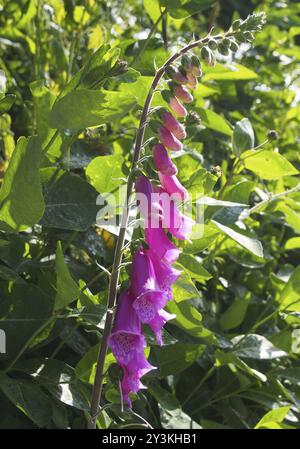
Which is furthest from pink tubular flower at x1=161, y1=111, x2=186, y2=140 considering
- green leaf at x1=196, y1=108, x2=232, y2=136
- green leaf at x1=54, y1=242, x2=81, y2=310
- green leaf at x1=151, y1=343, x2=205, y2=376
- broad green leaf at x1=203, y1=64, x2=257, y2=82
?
broad green leaf at x1=203, y1=64, x2=257, y2=82

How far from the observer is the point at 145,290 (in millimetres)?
976

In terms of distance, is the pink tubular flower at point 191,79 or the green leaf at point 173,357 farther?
the green leaf at point 173,357

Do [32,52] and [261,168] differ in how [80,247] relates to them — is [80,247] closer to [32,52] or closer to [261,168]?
[261,168]

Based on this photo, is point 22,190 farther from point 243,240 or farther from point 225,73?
point 225,73

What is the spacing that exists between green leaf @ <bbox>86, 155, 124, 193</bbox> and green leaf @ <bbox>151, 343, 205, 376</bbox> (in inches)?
12.3

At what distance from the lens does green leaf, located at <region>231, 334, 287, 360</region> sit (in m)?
1.39

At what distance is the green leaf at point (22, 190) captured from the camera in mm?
969

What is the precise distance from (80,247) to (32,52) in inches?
24.6

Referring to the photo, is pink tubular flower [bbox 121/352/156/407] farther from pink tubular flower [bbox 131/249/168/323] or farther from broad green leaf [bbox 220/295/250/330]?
broad green leaf [bbox 220/295/250/330]

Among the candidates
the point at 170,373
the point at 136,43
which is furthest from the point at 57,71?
the point at 170,373

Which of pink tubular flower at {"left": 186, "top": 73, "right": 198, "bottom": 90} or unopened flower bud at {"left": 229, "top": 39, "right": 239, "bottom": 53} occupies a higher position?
unopened flower bud at {"left": 229, "top": 39, "right": 239, "bottom": 53}

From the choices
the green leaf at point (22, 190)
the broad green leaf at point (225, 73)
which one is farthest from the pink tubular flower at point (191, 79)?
the broad green leaf at point (225, 73)

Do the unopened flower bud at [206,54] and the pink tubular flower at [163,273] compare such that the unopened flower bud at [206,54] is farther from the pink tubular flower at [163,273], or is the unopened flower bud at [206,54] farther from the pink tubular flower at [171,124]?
the pink tubular flower at [163,273]

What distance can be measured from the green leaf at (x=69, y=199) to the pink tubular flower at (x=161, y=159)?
0.21 meters
